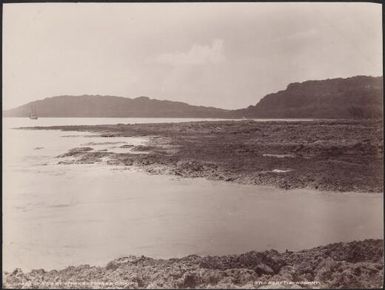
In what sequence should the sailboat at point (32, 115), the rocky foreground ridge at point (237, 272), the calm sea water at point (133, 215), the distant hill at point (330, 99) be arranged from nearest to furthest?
the rocky foreground ridge at point (237, 272), the calm sea water at point (133, 215), the distant hill at point (330, 99), the sailboat at point (32, 115)

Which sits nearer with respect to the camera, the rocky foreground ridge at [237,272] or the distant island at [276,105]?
the rocky foreground ridge at [237,272]

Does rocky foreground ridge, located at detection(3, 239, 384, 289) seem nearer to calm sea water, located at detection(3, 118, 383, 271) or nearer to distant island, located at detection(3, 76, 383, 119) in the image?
calm sea water, located at detection(3, 118, 383, 271)

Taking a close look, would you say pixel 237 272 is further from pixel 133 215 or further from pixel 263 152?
pixel 263 152

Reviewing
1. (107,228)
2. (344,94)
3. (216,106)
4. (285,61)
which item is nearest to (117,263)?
(107,228)

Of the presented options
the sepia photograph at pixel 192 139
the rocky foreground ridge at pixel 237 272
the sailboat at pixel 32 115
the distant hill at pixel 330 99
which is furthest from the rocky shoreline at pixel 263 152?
the rocky foreground ridge at pixel 237 272

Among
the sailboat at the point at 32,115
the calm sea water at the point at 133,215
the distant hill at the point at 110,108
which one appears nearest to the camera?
the calm sea water at the point at 133,215

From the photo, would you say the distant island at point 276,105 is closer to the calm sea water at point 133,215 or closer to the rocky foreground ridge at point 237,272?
the calm sea water at point 133,215

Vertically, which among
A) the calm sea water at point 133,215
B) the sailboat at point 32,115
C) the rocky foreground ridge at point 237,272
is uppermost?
the sailboat at point 32,115
